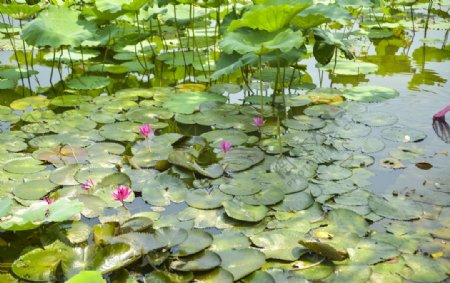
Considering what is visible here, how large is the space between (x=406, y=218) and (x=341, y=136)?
0.80m

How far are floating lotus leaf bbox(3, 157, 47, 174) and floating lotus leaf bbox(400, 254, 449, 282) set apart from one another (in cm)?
167

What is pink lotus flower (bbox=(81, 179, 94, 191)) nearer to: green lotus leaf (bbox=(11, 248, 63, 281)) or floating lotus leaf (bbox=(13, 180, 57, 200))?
floating lotus leaf (bbox=(13, 180, 57, 200))

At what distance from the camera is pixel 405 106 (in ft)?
10.5

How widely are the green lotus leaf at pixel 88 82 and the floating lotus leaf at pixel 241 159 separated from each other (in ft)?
4.29

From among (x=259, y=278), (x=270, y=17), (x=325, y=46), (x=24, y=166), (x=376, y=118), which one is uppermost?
(x=270, y=17)

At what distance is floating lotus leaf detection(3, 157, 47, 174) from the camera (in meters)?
2.45

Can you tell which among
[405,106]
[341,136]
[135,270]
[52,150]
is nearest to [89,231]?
[135,270]

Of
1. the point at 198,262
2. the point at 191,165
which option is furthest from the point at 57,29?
the point at 198,262

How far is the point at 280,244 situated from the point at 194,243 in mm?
311

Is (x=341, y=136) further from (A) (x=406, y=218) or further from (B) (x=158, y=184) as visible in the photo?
(B) (x=158, y=184)

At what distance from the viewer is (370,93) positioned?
3.29 meters

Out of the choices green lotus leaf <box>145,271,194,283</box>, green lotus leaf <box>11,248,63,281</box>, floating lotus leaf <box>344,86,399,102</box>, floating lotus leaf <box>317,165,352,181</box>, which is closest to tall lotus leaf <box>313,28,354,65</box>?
floating lotus leaf <box>344,86,399,102</box>

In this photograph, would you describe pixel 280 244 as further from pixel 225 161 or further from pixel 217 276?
pixel 225 161

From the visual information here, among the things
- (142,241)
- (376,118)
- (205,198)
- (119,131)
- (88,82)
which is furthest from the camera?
(88,82)
